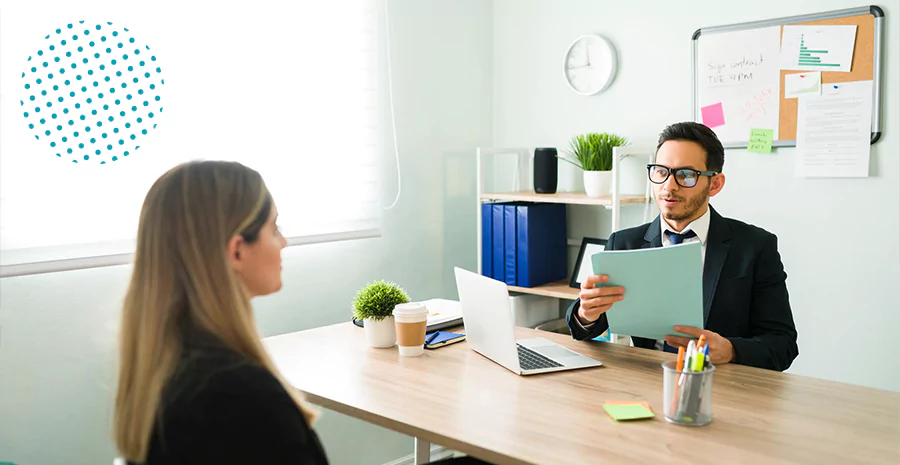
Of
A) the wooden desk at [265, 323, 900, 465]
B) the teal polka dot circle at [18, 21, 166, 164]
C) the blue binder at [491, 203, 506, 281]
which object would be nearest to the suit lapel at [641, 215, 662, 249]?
the wooden desk at [265, 323, 900, 465]

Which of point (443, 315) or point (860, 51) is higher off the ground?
point (860, 51)

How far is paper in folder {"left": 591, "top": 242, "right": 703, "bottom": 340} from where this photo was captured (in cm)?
173

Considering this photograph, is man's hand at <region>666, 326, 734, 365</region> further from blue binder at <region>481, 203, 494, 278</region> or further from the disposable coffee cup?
blue binder at <region>481, 203, 494, 278</region>

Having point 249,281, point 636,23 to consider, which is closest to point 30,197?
point 249,281

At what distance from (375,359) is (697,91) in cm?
173

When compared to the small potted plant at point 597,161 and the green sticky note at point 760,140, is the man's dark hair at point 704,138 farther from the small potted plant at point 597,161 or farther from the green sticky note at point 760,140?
the small potted plant at point 597,161

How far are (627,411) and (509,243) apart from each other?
1693 millimetres

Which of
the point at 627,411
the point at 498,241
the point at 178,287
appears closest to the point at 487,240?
the point at 498,241

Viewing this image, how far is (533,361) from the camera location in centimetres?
190

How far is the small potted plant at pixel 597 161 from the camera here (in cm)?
300

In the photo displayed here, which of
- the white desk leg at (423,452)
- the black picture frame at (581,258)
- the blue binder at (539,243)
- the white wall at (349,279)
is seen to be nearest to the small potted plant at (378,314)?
the white desk leg at (423,452)

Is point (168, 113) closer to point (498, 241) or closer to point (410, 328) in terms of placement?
point (410, 328)

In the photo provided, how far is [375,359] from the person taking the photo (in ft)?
6.51

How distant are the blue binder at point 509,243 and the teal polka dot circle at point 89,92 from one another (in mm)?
1404
